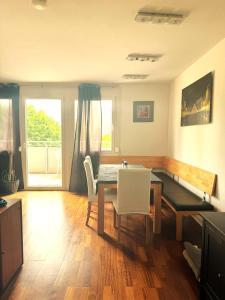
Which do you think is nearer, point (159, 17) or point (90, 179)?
point (159, 17)

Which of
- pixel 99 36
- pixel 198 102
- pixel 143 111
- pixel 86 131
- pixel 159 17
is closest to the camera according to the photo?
pixel 159 17

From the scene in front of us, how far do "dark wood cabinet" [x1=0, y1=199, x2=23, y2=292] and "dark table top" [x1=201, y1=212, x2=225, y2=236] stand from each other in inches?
66.3

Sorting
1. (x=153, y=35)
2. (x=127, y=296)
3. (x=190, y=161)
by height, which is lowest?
(x=127, y=296)

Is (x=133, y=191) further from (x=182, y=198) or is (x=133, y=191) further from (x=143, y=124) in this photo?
(x=143, y=124)

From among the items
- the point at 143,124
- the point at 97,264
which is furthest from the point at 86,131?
the point at 97,264

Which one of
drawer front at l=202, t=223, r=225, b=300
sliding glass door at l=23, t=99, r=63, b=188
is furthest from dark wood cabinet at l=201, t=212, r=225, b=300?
sliding glass door at l=23, t=99, r=63, b=188

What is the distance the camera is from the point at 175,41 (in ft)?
9.37

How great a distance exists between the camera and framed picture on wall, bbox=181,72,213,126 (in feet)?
10.5

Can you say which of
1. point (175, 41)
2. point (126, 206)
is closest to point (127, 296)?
point (126, 206)

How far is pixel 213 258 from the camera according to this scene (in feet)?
5.74

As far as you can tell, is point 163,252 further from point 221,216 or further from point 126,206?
point 221,216

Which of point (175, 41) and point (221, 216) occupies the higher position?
point (175, 41)

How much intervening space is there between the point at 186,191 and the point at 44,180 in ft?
12.9

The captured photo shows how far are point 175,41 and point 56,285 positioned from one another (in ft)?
9.79
